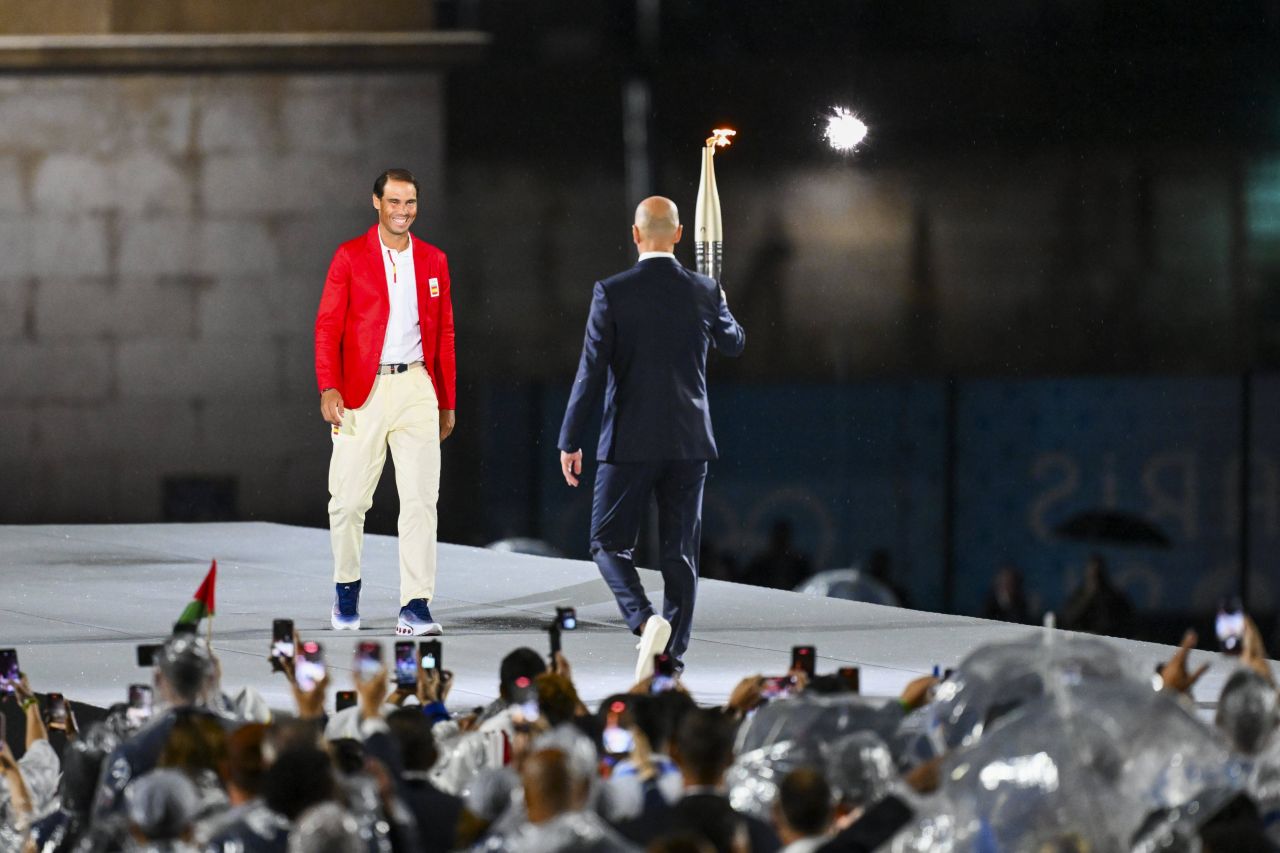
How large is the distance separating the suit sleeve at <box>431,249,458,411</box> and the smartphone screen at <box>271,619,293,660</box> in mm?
2357

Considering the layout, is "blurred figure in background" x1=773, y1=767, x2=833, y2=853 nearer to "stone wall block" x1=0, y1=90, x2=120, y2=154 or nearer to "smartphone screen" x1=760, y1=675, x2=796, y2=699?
"smartphone screen" x1=760, y1=675, x2=796, y2=699

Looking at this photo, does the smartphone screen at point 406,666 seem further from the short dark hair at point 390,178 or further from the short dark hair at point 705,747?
the short dark hair at point 390,178

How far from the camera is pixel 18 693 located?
5.04 m

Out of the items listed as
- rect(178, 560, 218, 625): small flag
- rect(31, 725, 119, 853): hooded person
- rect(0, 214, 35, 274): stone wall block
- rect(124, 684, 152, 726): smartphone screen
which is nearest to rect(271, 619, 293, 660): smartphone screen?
rect(178, 560, 218, 625): small flag

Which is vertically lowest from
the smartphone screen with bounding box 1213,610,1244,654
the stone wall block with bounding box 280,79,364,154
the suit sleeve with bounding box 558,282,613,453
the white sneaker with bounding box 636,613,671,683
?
the white sneaker with bounding box 636,613,671,683

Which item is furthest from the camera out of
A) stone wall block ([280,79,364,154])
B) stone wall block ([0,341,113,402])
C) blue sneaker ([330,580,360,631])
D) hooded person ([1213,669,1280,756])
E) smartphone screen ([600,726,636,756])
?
stone wall block ([0,341,113,402])

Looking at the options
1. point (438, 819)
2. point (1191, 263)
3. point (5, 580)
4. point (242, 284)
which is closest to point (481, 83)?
point (242, 284)

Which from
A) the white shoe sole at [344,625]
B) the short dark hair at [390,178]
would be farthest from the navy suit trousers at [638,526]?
the white shoe sole at [344,625]

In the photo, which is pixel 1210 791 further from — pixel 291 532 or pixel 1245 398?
pixel 291 532

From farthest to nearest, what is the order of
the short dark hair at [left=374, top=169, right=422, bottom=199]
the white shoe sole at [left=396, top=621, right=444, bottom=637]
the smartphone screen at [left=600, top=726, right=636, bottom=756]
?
the white shoe sole at [left=396, top=621, right=444, bottom=637] → the short dark hair at [left=374, top=169, right=422, bottom=199] → the smartphone screen at [left=600, top=726, right=636, bottom=756]

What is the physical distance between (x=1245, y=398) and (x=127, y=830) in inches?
201

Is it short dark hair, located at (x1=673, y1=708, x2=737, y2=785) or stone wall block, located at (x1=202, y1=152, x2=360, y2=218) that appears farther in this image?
stone wall block, located at (x1=202, y1=152, x2=360, y2=218)

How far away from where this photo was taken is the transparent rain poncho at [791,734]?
3.85m

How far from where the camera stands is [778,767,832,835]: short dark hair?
341cm
